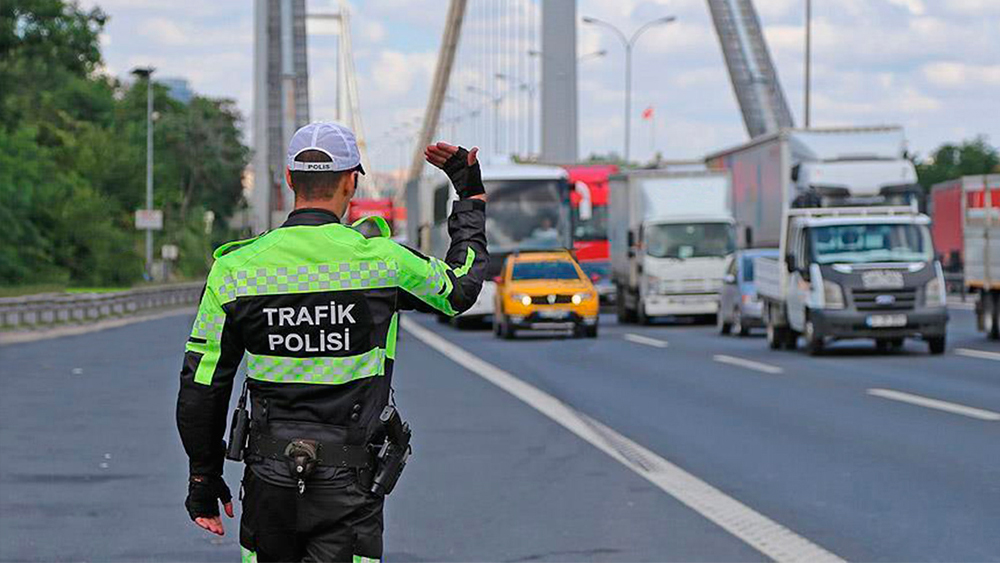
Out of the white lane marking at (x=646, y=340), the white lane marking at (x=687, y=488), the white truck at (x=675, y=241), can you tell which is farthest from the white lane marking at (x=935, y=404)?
the white truck at (x=675, y=241)

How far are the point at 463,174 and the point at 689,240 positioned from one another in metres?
33.6

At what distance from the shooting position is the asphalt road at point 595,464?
9453 mm

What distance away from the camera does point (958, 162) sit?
4316 inches

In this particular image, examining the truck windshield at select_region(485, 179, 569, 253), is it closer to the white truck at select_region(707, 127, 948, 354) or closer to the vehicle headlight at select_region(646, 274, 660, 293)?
the vehicle headlight at select_region(646, 274, 660, 293)

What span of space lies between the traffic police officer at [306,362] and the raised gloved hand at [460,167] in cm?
38

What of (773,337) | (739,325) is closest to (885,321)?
(773,337)

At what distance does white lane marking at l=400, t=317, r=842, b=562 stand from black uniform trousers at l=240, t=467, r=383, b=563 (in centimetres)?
434

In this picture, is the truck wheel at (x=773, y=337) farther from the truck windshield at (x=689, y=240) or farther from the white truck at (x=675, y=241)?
the truck windshield at (x=689, y=240)

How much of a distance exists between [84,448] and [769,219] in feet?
81.1

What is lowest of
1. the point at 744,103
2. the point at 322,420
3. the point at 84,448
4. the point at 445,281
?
the point at 84,448

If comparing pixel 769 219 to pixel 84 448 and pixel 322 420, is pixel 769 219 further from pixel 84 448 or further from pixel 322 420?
pixel 322 420

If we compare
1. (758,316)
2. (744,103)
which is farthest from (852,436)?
(744,103)

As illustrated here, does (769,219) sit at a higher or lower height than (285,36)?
lower

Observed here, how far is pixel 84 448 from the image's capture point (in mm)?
13953
